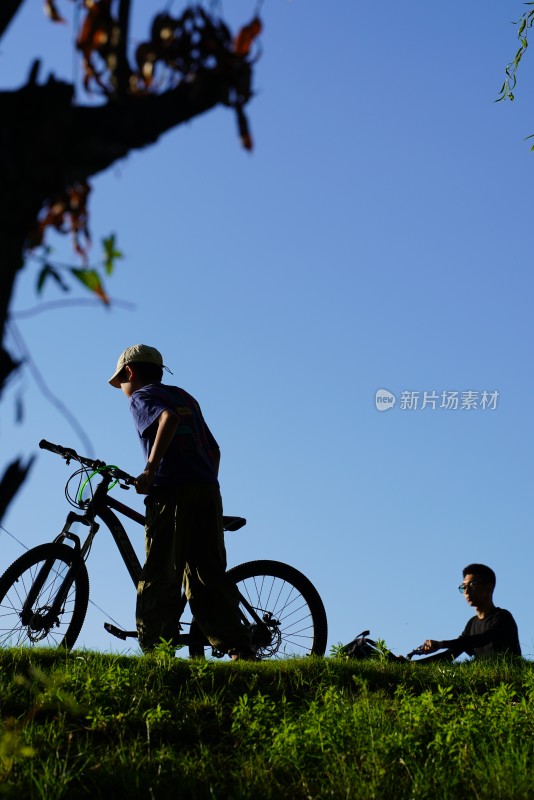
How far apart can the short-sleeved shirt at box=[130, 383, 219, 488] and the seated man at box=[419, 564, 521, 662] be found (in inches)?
104

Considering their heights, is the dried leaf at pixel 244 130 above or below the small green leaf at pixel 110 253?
above

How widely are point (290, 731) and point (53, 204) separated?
4173 millimetres

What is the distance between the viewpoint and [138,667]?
706 cm

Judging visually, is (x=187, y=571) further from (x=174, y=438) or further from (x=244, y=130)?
(x=244, y=130)

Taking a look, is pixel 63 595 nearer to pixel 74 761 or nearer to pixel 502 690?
pixel 74 761

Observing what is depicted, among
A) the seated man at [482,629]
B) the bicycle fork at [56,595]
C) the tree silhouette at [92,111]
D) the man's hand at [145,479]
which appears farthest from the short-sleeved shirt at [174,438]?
the tree silhouette at [92,111]

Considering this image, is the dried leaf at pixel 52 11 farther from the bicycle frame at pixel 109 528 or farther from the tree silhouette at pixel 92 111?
the bicycle frame at pixel 109 528

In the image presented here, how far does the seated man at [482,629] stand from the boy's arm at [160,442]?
2.95 m

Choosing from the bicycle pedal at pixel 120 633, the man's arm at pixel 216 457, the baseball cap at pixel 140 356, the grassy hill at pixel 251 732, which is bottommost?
the grassy hill at pixel 251 732

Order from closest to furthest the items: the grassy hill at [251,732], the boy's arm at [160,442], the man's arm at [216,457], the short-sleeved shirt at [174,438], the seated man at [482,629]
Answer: the grassy hill at [251,732] → the boy's arm at [160,442] → the short-sleeved shirt at [174,438] → the man's arm at [216,457] → the seated man at [482,629]

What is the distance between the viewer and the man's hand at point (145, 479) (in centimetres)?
743

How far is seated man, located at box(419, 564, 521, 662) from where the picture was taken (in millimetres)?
8633

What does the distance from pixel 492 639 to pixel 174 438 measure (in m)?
3.40

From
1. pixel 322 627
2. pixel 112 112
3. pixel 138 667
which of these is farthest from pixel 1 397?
pixel 322 627
